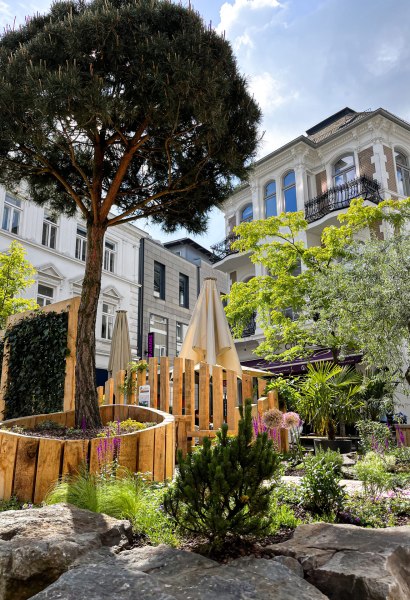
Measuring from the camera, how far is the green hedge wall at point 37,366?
8.28 m

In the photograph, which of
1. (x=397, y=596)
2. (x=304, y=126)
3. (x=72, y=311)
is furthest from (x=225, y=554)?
(x=304, y=126)

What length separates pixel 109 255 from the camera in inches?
1104

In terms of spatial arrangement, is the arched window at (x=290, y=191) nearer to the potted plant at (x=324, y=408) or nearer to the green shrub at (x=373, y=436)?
the potted plant at (x=324, y=408)

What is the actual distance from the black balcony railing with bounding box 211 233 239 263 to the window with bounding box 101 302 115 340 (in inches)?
277

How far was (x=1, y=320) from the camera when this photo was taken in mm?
15094

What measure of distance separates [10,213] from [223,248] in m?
10.8

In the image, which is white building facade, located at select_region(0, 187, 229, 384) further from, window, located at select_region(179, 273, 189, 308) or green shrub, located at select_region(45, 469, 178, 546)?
green shrub, located at select_region(45, 469, 178, 546)

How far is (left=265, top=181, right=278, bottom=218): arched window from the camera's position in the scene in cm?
2308

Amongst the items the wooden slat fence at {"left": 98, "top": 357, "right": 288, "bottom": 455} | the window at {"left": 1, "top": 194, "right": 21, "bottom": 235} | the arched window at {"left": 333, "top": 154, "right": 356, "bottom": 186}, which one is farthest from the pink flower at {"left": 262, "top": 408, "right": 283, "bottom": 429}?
the window at {"left": 1, "top": 194, "right": 21, "bottom": 235}

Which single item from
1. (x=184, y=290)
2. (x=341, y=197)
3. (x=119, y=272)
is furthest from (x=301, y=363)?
(x=184, y=290)

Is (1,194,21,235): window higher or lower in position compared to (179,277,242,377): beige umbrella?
higher

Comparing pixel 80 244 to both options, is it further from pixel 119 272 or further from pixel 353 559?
pixel 353 559

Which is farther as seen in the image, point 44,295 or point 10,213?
point 44,295

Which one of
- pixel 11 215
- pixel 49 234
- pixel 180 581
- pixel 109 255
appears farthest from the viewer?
pixel 109 255
